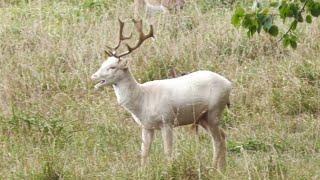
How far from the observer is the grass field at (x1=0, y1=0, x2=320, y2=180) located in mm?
6633

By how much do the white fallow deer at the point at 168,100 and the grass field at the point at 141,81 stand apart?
0.61ft

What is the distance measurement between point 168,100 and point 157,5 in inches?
224

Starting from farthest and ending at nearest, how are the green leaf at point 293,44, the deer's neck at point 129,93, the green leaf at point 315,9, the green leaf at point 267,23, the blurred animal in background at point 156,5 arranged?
the blurred animal in background at point 156,5
the deer's neck at point 129,93
the green leaf at point 293,44
the green leaf at point 315,9
the green leaf at point 267,23

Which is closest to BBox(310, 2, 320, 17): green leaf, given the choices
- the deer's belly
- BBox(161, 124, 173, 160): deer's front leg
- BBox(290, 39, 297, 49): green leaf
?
BBox(290, 39, 297, 49): green leaf

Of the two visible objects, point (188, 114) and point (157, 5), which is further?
point (157, 5)

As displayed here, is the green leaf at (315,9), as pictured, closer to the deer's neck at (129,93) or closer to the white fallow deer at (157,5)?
the deer's neck at (129,93)

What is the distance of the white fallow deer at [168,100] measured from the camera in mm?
6840

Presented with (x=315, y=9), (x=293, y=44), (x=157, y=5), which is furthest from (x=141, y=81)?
(x=315, y=9)

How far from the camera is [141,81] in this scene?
959 cm

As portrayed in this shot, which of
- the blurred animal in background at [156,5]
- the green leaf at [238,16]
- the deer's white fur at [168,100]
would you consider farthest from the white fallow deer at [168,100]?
the blurred animal in background at [156,5]

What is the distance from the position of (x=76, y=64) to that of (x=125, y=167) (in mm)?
3361

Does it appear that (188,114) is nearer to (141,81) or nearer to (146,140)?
(146,140)

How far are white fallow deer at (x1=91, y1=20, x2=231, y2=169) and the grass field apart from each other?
19 cm

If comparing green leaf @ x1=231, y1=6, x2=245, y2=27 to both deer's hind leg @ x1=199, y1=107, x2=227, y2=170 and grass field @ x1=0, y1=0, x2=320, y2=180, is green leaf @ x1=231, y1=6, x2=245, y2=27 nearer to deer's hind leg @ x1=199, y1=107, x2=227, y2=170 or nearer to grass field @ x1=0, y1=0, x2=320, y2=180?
grass field @ x1=0, y1=0, x2=320, y2=180
